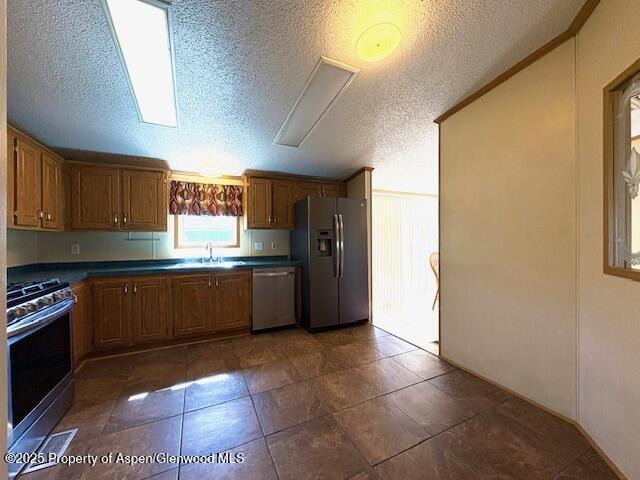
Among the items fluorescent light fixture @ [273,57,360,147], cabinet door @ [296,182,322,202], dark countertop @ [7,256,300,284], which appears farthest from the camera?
cabinet door @ [296,182,322,202]

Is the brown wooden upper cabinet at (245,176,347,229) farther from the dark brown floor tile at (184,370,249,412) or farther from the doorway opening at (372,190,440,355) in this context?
the dark brown floor tile at (184,370,249,412)

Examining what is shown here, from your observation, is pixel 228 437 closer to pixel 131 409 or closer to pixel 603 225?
pixel 131 409

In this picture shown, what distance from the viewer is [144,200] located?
2.97 metres

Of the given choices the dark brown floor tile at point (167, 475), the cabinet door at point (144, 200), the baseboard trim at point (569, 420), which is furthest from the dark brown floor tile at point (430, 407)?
the cabinet door at point (144, 200)

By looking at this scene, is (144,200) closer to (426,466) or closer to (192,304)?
(192,304)

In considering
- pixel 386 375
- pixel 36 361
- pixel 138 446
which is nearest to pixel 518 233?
pixel 386 375

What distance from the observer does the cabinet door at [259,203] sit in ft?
11.4

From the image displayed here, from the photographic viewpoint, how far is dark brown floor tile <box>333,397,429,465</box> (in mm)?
1363

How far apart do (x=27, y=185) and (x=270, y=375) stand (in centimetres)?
269

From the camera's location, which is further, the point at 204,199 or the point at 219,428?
the point at 204,199

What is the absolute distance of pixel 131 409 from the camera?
1714mm

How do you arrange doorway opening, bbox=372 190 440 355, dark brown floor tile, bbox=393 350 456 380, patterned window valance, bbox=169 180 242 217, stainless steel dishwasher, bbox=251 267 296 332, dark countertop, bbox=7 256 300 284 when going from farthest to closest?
doorway opening, bbox=372 190 440 355
patterned window valance, bbox=169 180 242 217
stainless steel dishwasher, bbox=251 267 296 332
dark countertop, bbox=7 256 300 284
dark brown floor tile, bbox=393 350 456 380

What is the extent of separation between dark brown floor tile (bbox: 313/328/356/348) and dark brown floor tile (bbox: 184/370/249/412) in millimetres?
1027

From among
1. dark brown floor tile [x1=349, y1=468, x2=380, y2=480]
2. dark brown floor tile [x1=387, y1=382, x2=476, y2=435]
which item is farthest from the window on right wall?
dark brown floor tile [x1=349, y1=468, x2=380, y2=480]
